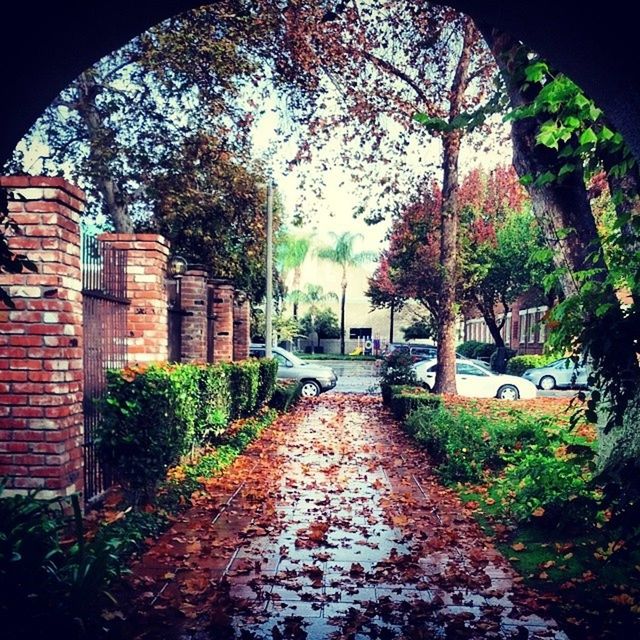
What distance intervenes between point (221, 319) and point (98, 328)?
21.7ft

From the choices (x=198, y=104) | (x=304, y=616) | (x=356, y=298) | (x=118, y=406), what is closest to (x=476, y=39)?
(x=198, y=104)

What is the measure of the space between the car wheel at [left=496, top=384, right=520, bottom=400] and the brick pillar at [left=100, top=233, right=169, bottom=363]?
14721 millimetres

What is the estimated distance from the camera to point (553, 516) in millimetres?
5543

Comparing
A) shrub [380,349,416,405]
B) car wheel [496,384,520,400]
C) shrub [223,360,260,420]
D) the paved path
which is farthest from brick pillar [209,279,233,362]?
car wheel [496,384,520,400]

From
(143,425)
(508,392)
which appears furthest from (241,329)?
(143,425)

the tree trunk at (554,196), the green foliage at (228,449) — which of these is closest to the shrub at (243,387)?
the green foliage at (228,449)

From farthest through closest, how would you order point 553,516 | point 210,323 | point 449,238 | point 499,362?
point 499,362 → point 449,238 → point 210,323 → point 553,516

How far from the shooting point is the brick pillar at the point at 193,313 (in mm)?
10578

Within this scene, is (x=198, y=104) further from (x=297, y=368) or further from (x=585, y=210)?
(x=585, y=210)

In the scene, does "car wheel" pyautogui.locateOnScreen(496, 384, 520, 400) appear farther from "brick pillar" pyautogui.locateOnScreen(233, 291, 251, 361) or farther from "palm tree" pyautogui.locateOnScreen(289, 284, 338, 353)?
"palm tree" pyautogui.locateOnScreen(289, 284, 338, 353)

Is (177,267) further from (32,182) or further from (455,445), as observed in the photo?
(32,182)

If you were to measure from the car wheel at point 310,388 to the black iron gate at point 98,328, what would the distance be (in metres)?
14.2

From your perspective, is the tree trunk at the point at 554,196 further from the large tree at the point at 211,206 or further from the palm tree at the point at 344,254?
the palm tree at the point at 344,254

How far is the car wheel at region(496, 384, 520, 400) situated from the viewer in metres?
19.9
